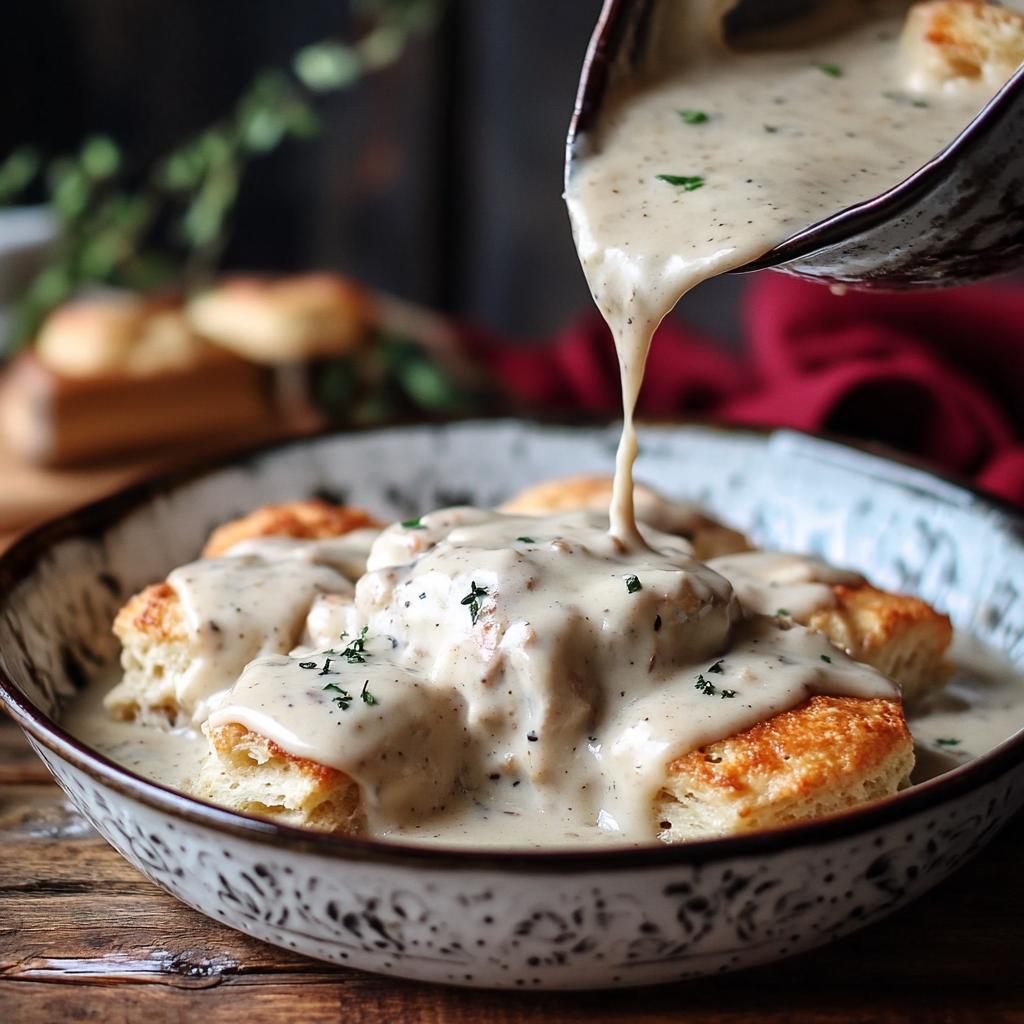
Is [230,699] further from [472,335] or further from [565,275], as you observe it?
[565,275]

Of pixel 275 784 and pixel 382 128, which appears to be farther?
pixel 382 128

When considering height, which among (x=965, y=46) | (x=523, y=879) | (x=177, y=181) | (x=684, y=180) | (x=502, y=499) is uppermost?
(x=965, y=46)

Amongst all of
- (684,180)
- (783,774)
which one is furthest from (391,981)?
(684,180)

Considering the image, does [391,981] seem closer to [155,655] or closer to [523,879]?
[523,879]

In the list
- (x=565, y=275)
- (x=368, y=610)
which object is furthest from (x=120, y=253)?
(x=368, y=610)

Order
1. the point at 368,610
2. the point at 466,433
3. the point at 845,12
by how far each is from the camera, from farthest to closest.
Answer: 1. the point at 466,433
2. the point at 845,12
3. the point at 368,610

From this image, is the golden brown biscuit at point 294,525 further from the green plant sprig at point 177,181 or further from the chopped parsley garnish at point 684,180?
the green plant sprig at point 177,181

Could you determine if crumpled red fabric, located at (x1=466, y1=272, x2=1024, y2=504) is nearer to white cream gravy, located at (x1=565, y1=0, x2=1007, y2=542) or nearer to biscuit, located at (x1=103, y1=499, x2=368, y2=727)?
white cream gravy, located at (x1=565, y1=0, x2=1007, y2=542)
